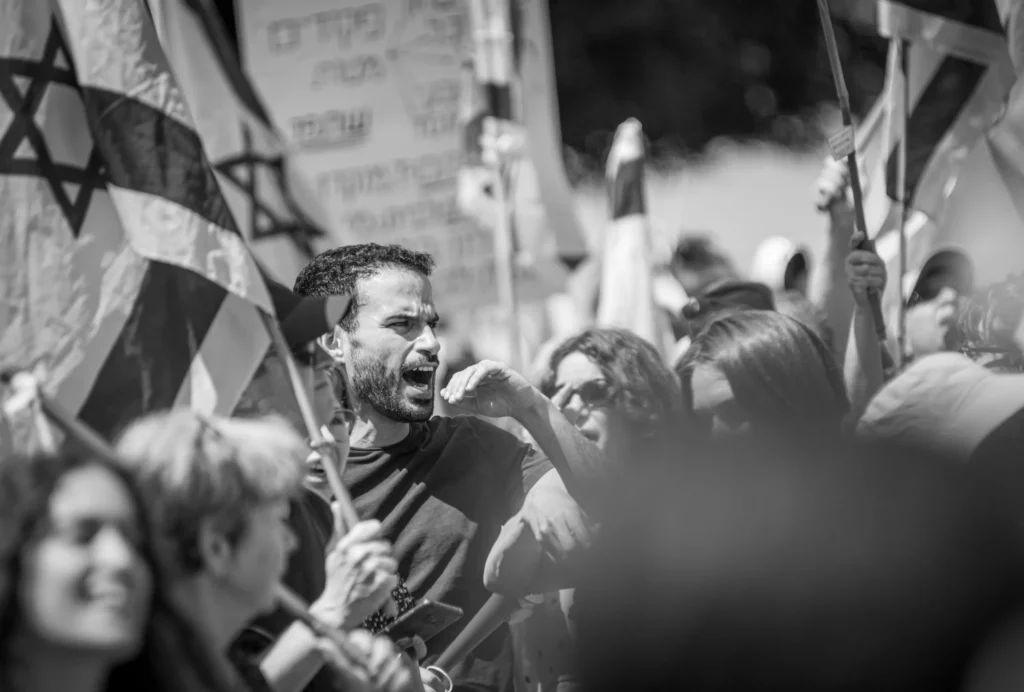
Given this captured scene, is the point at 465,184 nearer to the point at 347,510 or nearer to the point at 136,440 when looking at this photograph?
the point at 347,510

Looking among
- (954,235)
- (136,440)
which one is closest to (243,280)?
(136,440)

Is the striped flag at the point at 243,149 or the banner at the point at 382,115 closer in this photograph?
the striped flag at the point at 243,149

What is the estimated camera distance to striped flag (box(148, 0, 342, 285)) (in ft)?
20.5

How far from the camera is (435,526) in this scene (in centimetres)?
398

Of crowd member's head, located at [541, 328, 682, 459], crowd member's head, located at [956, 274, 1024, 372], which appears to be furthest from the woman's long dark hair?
crowd member's head, located at [956, 274, 1024, 372]

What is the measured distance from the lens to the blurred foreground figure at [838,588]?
7.64ft

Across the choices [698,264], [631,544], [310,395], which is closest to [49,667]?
[631,544]

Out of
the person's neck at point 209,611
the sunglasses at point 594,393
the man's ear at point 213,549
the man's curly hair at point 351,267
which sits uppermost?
the man's curly hair at point 351,267

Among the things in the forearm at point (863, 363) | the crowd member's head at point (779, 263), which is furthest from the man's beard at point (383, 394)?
the crowd member's head at point (779, 263)

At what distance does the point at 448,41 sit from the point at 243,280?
586 cm

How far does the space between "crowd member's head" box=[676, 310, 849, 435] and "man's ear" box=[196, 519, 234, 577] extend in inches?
37.8

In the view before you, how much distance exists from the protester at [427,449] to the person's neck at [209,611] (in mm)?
1213

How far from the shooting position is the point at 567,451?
3764mm

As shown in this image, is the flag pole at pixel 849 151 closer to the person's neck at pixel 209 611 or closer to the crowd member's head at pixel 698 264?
the person's neck at pixel 209 611
